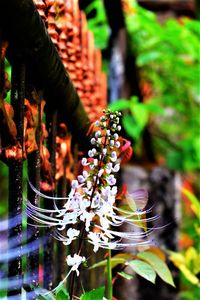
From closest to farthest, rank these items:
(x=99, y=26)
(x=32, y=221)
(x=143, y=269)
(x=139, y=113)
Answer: (x=32, y=221) → (x=143, y=269) → (x=139, y=113) → (x=99, y=26)

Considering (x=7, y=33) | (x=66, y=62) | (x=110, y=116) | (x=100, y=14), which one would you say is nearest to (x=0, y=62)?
(x=7, y=33)

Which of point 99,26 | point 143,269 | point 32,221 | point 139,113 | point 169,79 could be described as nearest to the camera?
point 32,221

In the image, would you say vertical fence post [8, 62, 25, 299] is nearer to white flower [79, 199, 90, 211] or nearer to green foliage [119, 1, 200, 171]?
white flower [79, 199, 90, 211]

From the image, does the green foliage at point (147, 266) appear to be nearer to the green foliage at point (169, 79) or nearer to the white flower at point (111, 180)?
→ the white flower at point (111, 180)

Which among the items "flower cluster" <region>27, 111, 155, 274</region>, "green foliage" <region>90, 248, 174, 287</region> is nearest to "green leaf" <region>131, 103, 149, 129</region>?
"green foliage" <region>90, 248, 174, 287</region>

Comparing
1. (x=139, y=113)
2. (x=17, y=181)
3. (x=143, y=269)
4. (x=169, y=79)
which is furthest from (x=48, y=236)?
(x=169, y=79)

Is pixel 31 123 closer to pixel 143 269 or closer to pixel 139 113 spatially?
pixel 143 269

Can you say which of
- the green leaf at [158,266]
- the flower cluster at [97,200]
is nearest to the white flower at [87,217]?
the flower cluster at [97,200]
